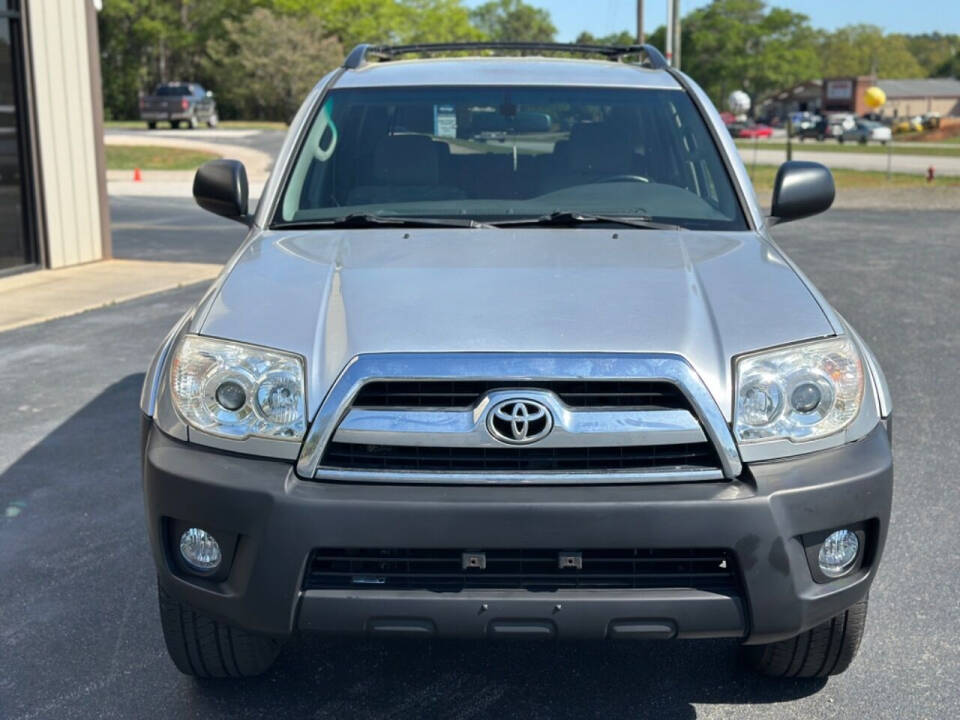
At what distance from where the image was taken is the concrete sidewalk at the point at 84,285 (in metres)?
9.99

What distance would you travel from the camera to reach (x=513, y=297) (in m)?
3.22

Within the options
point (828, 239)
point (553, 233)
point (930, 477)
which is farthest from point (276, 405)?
point (828, 239)

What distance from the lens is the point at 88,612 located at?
4.05 metres

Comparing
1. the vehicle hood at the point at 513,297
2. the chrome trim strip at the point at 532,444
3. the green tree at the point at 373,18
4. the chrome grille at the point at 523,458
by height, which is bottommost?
the chrome grille at the point at 523,458

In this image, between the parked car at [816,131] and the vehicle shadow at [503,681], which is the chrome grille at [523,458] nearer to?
the vehicle shadow at [503,681]

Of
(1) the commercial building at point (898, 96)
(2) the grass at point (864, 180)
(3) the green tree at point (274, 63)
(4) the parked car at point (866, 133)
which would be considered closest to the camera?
(2) the grass at point (864, 180)

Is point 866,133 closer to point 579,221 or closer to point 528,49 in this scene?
point 528,49

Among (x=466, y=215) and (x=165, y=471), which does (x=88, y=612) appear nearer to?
(x=165, y=471)

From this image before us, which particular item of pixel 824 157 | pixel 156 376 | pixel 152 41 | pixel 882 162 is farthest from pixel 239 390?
pixel 152 41

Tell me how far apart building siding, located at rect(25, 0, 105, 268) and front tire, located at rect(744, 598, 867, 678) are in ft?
34.3

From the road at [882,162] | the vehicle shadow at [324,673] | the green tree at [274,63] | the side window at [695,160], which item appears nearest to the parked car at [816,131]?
the road at [882,162]

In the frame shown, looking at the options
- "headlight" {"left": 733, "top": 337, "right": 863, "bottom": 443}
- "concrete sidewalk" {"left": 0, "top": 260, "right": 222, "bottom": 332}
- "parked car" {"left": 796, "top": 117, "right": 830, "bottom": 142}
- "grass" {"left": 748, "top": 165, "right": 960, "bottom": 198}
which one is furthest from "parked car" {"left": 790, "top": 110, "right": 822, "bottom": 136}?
"headlight" {"left": 733, "top": 337, "right": 863, "bottom": 443}

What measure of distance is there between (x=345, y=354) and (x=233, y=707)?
3.70 feet

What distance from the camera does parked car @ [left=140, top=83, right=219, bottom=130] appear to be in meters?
50.2
